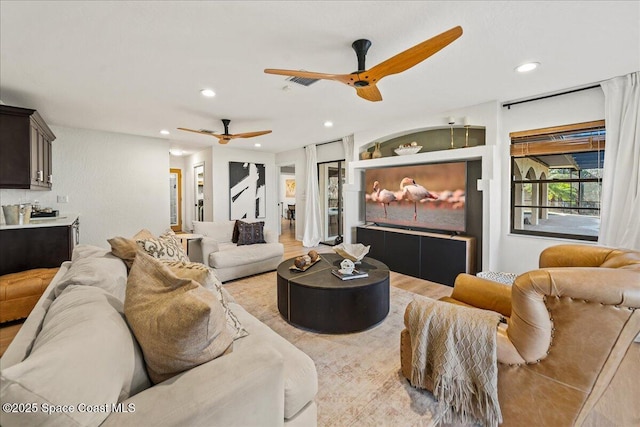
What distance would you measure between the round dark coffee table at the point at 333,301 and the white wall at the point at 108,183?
4490 mm

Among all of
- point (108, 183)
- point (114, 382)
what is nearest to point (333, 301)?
point (114, 382)

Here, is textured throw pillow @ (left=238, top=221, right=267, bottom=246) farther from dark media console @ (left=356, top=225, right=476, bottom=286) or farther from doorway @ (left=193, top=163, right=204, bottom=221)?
doorway @ (left=193, top=163, right=204, bottom=221)

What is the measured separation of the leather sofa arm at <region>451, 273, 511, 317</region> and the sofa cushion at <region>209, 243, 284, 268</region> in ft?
9.18

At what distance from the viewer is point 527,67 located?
2576 millimetres

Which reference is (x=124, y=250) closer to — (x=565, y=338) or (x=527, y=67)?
(x=565, y=338)

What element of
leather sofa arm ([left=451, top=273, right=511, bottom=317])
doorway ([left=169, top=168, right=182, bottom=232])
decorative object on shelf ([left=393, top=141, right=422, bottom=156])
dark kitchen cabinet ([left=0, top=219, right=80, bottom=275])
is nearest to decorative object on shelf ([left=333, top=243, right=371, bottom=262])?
leather sofa arm ([left=451, top=273, right=511, bottom=317])

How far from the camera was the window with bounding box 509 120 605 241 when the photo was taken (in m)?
3.15

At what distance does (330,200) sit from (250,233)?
302 centimetres

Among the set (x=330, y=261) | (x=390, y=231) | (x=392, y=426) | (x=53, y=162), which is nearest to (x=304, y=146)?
(x=390, y=231)

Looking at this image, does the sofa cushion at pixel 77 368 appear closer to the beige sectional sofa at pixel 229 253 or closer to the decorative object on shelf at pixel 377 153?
the beige sectional sofa at pixel 229 253

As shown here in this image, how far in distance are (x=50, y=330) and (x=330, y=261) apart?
2.51m

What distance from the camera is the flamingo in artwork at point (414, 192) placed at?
13.8 feet

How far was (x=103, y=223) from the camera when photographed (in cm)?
A: 525

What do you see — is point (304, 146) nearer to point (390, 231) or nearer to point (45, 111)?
point (390, 231)
